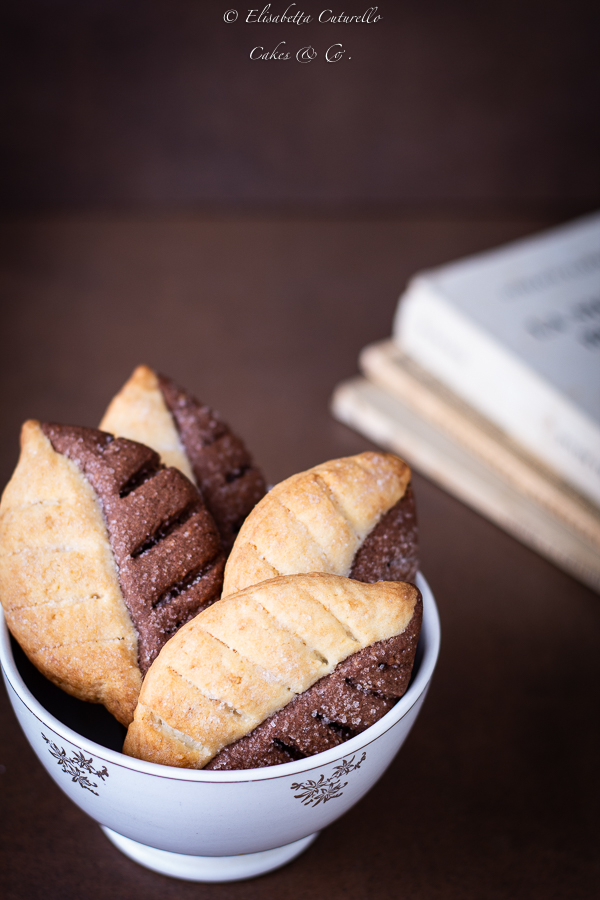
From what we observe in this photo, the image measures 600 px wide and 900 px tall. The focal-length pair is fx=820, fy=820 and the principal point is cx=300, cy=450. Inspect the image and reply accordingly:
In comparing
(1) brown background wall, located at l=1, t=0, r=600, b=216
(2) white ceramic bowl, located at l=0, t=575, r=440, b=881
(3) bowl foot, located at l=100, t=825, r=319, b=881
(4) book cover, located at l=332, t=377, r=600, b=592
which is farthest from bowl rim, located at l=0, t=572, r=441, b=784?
(1) brown background wall, located at l=1, t=0, r=600, b=216

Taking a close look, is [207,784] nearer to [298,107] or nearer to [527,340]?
[527,340]

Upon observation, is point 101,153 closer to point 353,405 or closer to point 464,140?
point 464,140

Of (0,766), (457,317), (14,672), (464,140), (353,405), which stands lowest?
(0,766)

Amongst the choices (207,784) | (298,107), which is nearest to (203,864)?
(207,784)

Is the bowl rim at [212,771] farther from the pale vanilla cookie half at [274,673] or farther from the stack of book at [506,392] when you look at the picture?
the stack of book at [506,392]

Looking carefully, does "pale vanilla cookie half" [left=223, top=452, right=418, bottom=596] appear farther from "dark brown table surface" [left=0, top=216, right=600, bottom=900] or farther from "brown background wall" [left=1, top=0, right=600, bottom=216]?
"brown background wall" [left=1, top=0, right=600, bottom=216]

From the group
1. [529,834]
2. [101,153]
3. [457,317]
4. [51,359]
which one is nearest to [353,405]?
[457,317]
